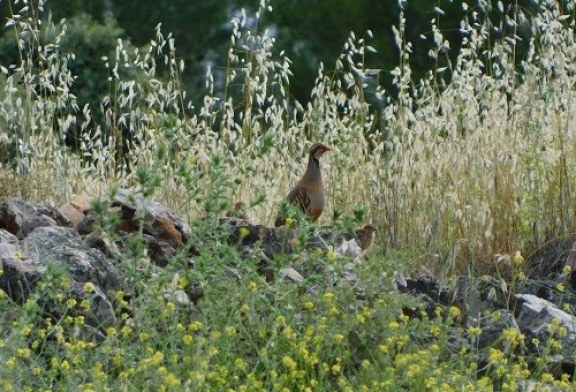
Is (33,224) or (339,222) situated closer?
(339,222)

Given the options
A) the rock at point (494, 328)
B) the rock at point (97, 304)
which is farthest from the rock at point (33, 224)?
the rock at point (494, 328)

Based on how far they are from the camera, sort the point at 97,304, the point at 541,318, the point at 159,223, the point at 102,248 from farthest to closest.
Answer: the point at 159,223 → the point at 102,248 → the point at 541,318 → the point at 97,304

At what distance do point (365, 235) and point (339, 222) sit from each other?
1077 mm

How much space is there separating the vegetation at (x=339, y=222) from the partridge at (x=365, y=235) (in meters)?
0.22

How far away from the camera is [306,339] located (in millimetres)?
4191

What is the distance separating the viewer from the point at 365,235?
231 inches

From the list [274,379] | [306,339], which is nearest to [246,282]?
[306,339]

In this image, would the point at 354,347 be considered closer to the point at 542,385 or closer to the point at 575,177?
the point at 542,385

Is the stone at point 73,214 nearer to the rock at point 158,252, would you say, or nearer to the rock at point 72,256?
the rock at point 158,252

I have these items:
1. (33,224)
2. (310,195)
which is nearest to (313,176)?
(310,195)

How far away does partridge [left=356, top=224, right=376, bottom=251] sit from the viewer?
5848 millimetres

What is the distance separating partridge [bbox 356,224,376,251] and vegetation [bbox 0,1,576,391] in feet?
0.72

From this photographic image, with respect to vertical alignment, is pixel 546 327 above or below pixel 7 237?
below

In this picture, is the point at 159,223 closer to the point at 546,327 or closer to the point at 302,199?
the point at 302,199
